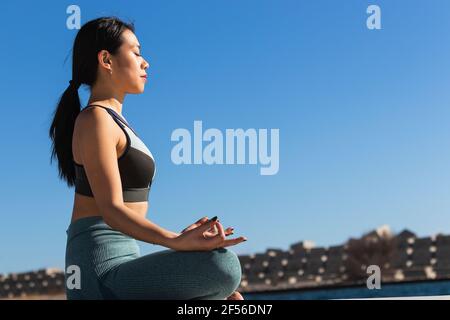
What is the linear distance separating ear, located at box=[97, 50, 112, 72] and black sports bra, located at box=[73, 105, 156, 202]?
294 millimetres

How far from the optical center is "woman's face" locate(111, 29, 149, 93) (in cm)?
337

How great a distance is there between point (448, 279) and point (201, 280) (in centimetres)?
7660

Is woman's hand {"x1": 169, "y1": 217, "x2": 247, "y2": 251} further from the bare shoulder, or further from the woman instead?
the bare shoulder

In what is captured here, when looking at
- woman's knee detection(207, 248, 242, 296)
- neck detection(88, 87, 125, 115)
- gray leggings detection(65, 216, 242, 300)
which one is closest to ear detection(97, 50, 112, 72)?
neck detection(88, 87, 125, 115)

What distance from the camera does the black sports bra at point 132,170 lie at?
121 inches

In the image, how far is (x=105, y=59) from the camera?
11.0 feet

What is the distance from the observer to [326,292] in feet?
A: 274

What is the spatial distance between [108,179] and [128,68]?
72 centimetres

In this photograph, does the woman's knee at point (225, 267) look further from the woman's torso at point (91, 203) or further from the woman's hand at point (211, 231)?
the woman's torso at point (91, 203)

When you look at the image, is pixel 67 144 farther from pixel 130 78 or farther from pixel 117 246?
pixel 117 246

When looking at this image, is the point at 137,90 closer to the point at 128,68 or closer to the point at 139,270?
the point at 128,68

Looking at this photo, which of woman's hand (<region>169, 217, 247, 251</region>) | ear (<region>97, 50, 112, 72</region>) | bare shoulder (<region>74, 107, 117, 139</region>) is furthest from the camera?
ear (<region>97, 50, 112, 72</region>)

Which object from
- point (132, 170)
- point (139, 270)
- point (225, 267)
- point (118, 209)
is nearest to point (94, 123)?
point (132, 170)
